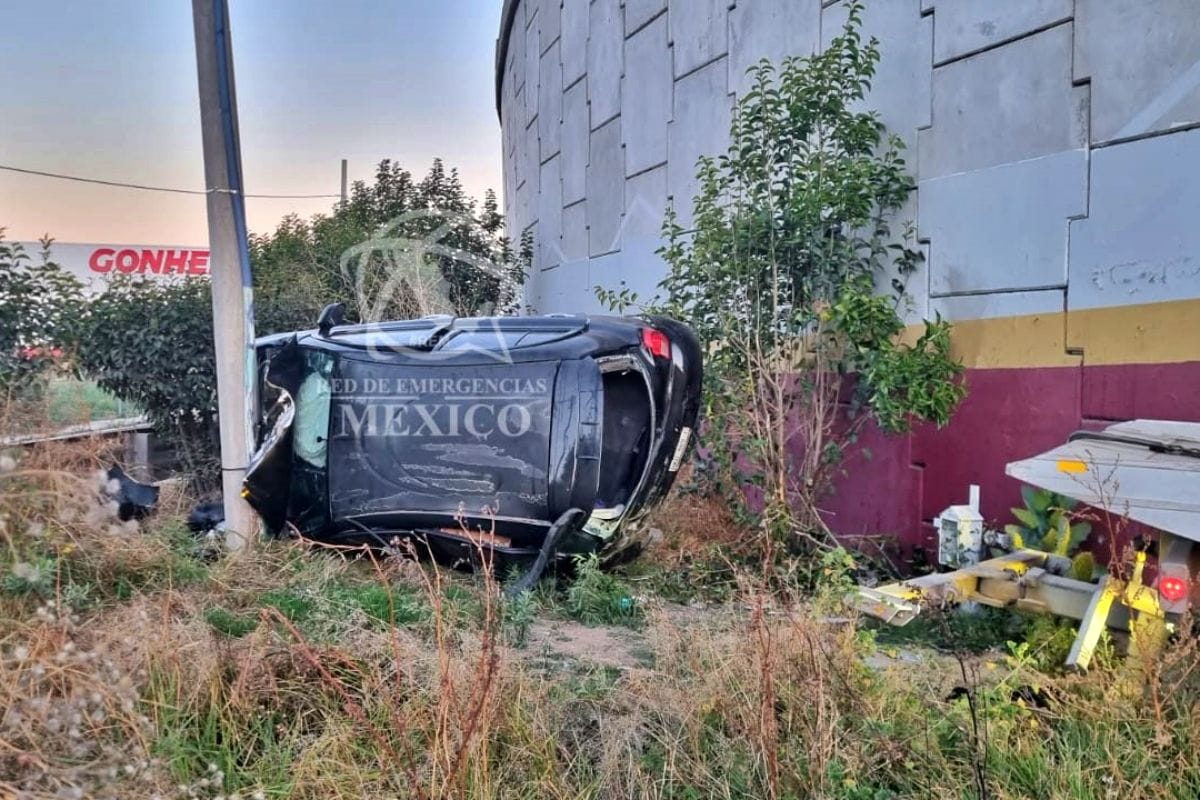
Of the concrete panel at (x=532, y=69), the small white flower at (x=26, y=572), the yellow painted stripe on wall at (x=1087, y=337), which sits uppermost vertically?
the concrete panel at (x=532, y=69)

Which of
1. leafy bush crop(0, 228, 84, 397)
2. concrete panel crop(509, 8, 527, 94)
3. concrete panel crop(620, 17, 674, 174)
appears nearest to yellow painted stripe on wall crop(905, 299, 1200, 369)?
concrete panel crop(620, 17, 674, 174)

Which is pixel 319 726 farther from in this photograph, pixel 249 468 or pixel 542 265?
pixel 542 265

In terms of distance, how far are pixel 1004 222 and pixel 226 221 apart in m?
4.02

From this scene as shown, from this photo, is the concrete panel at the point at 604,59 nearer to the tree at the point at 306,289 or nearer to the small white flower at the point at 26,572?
the tree at the point at 306,289

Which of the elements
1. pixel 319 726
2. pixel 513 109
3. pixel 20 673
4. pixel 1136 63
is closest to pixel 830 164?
pixel 1136 63

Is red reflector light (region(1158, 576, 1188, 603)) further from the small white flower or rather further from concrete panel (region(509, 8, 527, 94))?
concrete panel (region(509, 8, 527, 94))

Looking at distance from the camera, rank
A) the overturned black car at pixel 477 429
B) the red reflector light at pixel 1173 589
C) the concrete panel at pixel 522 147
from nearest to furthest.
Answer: the red reflector light at pixel 1173 589 < the overturned black car at pixel 477 429 < the concrete panel at pixel 522 147

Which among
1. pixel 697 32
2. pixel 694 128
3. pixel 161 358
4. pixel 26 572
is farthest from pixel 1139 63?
pixel 161 358

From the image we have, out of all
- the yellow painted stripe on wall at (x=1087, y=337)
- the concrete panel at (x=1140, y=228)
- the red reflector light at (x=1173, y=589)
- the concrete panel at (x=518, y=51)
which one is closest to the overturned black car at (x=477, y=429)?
the yellow painted stripe on wall at (x=1087, y=337)

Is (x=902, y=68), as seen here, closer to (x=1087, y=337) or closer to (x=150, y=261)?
(x=1087, y=337)

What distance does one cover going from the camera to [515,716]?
106 inches

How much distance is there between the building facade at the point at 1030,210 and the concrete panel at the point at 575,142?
346 centimetres

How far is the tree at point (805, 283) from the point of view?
17.1 feet

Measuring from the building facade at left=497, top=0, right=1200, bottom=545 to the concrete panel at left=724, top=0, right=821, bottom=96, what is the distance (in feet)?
0.05
